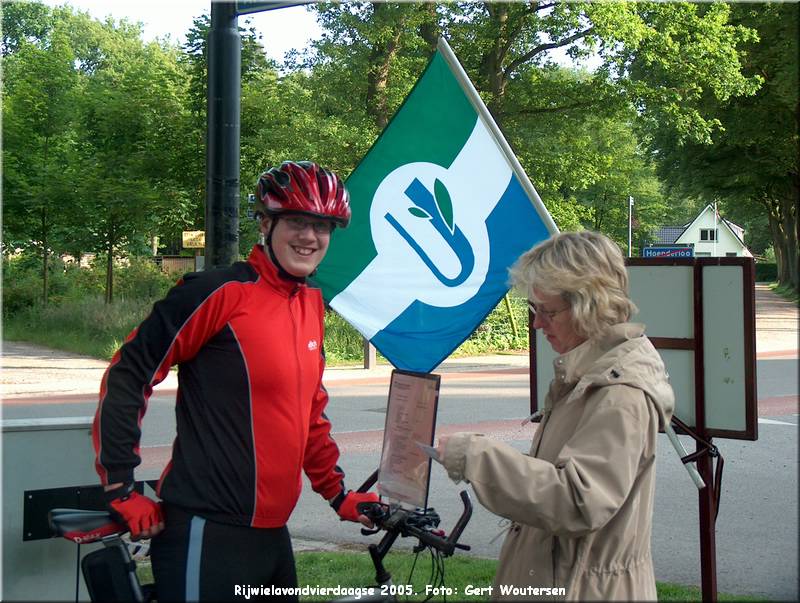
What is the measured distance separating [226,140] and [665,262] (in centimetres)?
222

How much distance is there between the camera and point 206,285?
109 inches

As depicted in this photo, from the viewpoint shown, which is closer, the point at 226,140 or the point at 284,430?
the point at 284,430

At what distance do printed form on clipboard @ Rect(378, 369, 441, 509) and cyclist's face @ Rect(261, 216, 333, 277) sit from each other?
0.50 meters

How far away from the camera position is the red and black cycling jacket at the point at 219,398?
106 inches

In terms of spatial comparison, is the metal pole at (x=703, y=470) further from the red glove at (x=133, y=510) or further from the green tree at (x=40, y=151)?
the green tree at (x=40, y=151)

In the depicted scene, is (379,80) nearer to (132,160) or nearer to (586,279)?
(132,160)

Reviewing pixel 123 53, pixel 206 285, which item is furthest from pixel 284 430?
pixel 123 53

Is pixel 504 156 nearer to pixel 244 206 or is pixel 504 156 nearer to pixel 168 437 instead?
pixel 168 437

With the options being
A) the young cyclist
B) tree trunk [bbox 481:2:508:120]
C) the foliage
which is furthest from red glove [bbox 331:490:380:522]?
the foliage

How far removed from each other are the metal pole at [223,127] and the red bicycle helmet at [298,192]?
1.69 m

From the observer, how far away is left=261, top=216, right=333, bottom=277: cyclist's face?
9.68 ft

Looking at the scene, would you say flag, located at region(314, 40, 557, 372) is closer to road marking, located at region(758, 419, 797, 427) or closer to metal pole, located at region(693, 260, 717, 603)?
metal pole, located at region(693, 260, 717, 603)

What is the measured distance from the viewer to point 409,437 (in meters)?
3.06

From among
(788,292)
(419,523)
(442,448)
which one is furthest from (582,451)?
(788,292)
